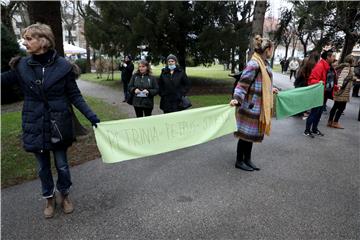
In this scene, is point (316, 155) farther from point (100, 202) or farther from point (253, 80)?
point (100, 202)

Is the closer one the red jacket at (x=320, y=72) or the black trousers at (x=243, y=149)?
the black trousers at (x=243, y=149)

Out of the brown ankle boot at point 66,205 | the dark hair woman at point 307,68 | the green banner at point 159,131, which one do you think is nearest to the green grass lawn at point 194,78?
the dark hair woman at point 307,68

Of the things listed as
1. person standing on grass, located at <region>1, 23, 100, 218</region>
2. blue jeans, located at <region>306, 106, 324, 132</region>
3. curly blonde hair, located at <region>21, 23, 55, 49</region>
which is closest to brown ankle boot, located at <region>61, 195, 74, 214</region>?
person standing on grass, located at <region>1, 23, 100, 218</region>

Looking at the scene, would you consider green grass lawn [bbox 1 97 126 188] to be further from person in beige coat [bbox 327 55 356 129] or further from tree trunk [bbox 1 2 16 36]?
tree trunk [bbox 1 2 16 36]

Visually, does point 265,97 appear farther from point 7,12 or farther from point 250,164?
point 7,12

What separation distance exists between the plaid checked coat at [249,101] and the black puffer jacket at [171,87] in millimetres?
1818

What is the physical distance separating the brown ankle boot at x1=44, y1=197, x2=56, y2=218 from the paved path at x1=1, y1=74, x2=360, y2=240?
68mm

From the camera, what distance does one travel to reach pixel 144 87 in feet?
19.4

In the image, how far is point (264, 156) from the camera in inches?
229

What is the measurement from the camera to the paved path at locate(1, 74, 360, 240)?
3354 millimetres

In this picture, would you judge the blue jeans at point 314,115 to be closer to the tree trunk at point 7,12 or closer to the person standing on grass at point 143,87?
the person standing on grass at point 143,87

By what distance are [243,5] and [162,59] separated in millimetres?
4901

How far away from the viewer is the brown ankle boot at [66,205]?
145 inches

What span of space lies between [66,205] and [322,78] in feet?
19.6
